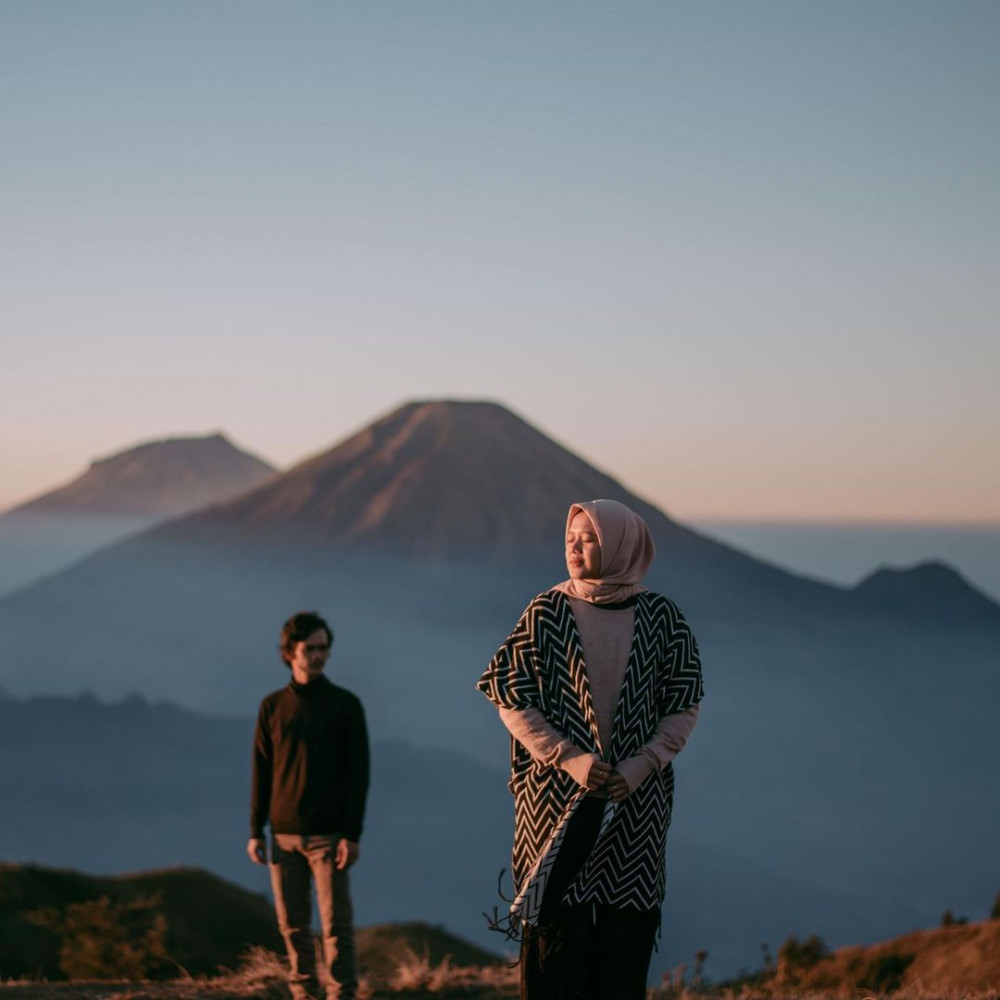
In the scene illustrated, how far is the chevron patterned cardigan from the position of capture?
11.2ft

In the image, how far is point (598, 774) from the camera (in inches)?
131

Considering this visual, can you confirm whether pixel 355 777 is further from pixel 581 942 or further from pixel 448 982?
pixel 581 942

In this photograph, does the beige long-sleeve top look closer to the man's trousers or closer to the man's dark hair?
the man's dark hair

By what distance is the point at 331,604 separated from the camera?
148875 millimetres

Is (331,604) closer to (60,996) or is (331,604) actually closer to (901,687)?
(901,687)

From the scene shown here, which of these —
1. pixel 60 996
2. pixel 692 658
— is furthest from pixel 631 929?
pixel 60 996

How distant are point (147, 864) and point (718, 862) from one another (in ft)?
150

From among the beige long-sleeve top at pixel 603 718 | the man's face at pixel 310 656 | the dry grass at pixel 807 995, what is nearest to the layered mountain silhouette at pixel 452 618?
the dry grass at pixel 807 995

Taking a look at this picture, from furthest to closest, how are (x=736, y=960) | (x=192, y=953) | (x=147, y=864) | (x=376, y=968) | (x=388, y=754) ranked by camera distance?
(x=388, y=754) → (x=147, y=864) → (x=736, y=960) → (x=192, y=953) → (x=376, y=968)

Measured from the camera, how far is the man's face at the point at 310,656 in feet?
16.6

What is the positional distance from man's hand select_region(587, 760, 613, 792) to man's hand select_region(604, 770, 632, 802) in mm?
14

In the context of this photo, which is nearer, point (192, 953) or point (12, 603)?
point (192, 953)

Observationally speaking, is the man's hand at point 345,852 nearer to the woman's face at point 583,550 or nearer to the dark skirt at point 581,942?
the dark skirt at point 581,942

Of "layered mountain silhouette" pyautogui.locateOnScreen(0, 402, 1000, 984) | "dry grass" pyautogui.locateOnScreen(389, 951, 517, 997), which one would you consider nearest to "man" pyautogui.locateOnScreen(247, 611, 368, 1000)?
"dry grass" pyautogui.locateOnScreen(389, 951, 517, 997)
